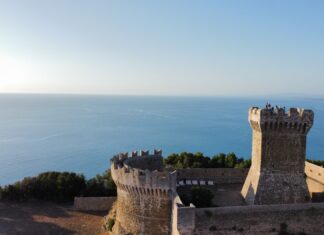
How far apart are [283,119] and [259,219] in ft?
19.0

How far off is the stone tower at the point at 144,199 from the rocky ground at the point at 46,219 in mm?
4567

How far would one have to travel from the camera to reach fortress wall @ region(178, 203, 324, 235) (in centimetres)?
1852

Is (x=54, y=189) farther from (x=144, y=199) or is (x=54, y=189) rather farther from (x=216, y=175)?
(x=144, y=199)

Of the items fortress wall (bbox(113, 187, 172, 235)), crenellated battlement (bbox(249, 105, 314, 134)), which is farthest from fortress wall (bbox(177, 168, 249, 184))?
crenellated battlement (bbox(249, 105, 314, 134))

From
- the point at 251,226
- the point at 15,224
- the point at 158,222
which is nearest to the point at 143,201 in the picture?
the point at 158,222

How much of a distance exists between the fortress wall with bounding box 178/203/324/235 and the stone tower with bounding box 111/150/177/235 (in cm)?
231

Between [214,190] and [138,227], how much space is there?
24.3 ft

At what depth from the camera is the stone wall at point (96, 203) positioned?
3005 cm

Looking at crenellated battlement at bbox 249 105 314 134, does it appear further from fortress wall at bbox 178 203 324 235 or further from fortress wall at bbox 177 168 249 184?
fortress wall at bbox 177 168 249 184

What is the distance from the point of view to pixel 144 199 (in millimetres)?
20672

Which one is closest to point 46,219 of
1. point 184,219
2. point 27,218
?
point 27,218

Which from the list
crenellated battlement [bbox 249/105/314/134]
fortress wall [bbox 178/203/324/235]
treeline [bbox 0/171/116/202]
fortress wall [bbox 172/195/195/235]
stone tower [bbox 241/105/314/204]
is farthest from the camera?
treeline [bbox 0/171/116/202]

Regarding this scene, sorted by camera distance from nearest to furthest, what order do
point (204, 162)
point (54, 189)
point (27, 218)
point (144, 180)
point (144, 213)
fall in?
point (144, 180) < point (144, 213) < point (27, 218) < point (54, 189) < point (204, 162)

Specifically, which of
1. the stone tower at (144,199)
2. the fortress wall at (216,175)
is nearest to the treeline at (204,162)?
the fortress wall at (216,175)
